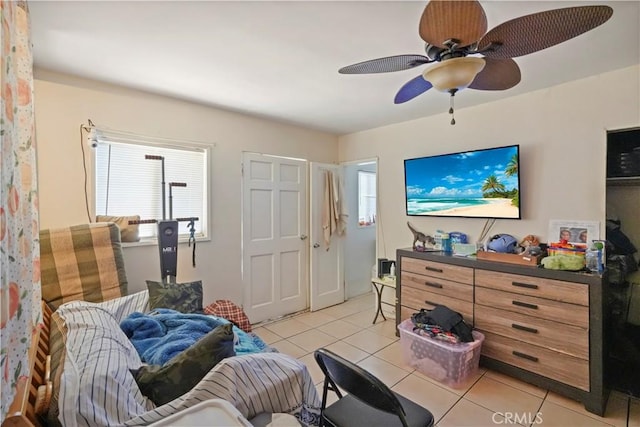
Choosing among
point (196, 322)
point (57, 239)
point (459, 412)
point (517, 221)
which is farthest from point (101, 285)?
point (517, 221)

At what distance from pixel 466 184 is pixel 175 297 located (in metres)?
2.81

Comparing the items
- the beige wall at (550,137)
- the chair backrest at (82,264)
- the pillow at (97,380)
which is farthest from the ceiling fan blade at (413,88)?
the chair backrest at (82,264)

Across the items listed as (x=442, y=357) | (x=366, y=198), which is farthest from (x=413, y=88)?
(x=366, y=198)

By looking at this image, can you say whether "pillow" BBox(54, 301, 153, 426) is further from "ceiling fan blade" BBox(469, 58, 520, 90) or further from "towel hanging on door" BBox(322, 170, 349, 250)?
"towel hanging on door" BBox(322, 170, 349, 250)

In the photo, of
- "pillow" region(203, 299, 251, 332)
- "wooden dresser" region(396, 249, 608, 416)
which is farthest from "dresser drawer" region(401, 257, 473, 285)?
"pillow" region(203, 299, 251, 332)

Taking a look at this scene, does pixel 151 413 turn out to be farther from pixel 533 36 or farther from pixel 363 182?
pixel 363 182

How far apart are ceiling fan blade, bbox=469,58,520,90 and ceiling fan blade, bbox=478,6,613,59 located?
14 centimetres

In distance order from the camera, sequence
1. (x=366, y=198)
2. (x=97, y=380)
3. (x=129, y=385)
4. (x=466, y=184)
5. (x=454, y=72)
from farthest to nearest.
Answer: (x=366, y=198), (x=466, y=184), (x=454, y=72), (x=129, y=385), (x=97, y=380)

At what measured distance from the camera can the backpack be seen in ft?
8.03

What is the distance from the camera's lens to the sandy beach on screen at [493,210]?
274 centimetres

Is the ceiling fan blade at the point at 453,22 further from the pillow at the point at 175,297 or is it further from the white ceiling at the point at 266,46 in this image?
the pillow at the point at 175,297

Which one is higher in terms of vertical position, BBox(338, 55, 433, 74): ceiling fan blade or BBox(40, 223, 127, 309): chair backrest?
BBox(338, 55, 433, 74): ceiling fan blade

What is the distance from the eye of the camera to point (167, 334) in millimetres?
1899

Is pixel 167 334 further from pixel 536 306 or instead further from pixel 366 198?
pixel 366 198
